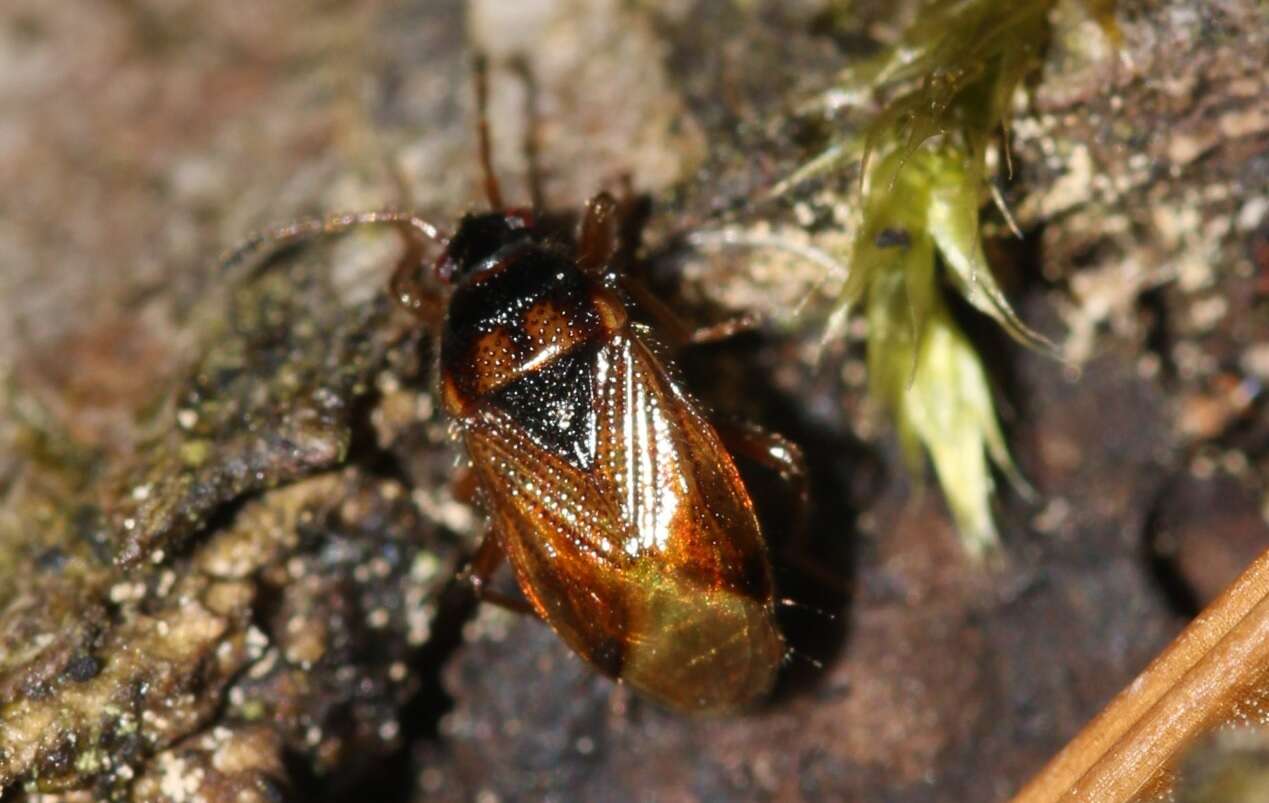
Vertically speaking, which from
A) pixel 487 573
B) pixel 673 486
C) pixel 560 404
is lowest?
pixel 487 573

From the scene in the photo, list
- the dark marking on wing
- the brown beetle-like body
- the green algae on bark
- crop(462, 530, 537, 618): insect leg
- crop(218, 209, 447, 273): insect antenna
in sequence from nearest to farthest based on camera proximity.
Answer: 1. the green algae on bark
2. the brown beetle-like body
3. the dark marking on wing
4. crop(462, 530, 537, 618): insect leg
5. crop(218, 209, 447, 273): insect antenna

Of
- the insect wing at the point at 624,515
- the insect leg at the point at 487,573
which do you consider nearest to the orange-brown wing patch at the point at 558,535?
the insect wing at the point at 624,515

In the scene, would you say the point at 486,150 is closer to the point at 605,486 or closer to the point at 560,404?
the point at 560,404

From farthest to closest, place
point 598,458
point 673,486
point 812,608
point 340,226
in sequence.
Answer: point 340,226 < point 812,608 < point 598,458 < point 673,486

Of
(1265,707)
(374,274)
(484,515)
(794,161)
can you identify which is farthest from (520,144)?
(1265,707)

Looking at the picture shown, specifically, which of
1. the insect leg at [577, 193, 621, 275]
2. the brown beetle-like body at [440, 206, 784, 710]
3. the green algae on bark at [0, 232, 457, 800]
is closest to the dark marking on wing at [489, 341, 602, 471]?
the brown beetle-like body at [440, 206, 784, 710]

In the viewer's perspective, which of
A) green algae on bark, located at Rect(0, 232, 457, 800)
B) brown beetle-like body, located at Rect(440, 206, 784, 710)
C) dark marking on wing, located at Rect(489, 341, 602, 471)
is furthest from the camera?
dark marking on wing, located at Rect(489, 341, 602, 471)

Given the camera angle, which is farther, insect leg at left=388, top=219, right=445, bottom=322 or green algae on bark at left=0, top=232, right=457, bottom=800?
insect leg at left=388, top=219, right=445, bottom=322

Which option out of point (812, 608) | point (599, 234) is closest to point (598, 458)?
point (599, 234)

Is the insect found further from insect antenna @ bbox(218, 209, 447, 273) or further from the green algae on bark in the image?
the green algae on bark

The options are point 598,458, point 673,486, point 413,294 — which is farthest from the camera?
point 413,294
